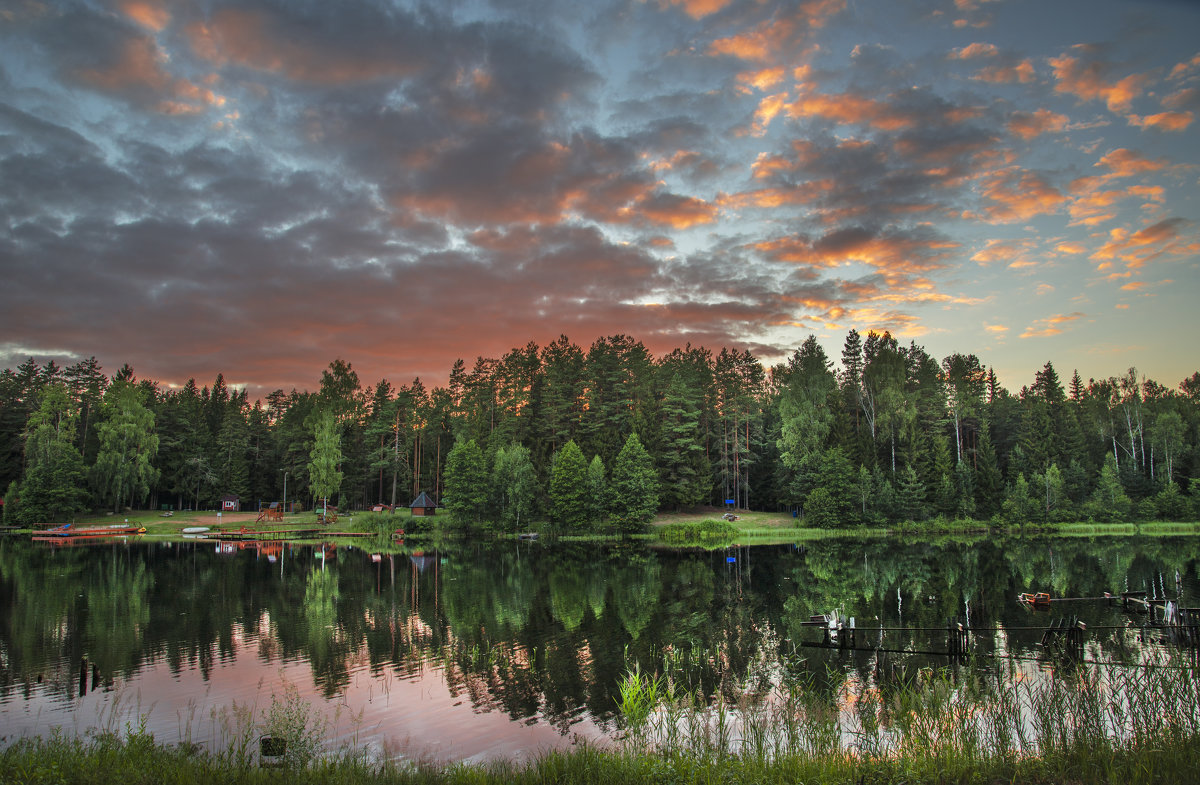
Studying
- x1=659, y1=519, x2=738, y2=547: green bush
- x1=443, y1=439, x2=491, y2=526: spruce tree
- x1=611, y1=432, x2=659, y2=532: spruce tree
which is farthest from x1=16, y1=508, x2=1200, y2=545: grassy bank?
x1=443, y1=439, x2=491, y2=526: spruce tree

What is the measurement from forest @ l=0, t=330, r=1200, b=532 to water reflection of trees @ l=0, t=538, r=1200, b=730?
19.0 m

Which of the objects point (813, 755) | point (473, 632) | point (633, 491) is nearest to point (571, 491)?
point (633, 491)

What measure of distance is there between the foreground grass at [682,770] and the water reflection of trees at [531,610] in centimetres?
564

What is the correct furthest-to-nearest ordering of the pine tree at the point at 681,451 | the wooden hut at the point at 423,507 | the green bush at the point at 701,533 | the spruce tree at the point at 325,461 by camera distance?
the wooden hut at the point at 423,507 < the spruce tree at the point at 325,461 < the pine tree at the point at 681,451 < the green bush at the point at 701,533

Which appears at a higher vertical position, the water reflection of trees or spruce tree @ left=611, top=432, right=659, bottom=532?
spruce tree @ left=611, top=432, right=659, bottom=532

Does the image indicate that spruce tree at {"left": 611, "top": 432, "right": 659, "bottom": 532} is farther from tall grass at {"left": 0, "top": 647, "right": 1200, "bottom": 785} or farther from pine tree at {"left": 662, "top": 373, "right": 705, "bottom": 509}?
tall grass at {"left": 0, "top": 647, "right": 1200, "bottom": 785}

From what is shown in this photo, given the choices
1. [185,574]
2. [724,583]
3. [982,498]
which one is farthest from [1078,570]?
[185,574]

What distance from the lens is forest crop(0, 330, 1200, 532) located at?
7262 centimetres

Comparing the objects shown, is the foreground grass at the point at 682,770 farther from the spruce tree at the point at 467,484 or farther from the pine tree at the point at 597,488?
the spruce tree at the point at 467,484

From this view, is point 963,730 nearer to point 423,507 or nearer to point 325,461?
point 423,507

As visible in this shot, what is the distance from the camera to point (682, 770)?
9.74 m

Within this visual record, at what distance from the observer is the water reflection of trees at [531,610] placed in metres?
19.6

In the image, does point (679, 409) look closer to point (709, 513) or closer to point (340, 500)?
point (709, 513)

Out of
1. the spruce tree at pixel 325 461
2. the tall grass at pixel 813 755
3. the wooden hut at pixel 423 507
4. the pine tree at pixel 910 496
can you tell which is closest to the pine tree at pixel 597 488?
the wooden hut at pixel 423 507
